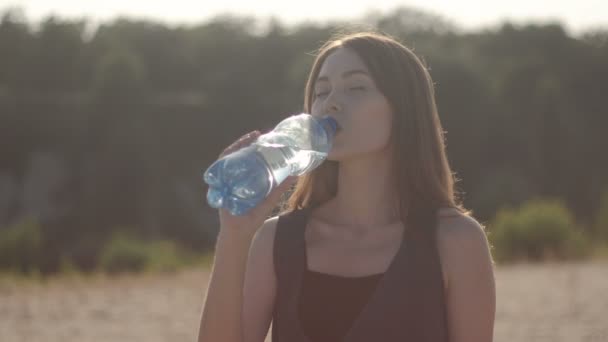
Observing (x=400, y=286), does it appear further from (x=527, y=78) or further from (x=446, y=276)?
(x=527, y=78)

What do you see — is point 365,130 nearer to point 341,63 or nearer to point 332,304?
point 341,63

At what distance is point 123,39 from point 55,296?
40.6 m

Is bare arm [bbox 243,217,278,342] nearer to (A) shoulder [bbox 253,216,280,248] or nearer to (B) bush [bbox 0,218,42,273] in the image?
(A) shoulder [bbox 253,216,280,248]

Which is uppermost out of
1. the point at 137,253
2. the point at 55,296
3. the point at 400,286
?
the point at 400,286

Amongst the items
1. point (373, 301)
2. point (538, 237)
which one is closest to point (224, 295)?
point (373, 301)

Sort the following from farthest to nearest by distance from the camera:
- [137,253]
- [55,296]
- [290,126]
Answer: [137,253], [55,296], [290,126]

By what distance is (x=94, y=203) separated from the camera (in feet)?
125

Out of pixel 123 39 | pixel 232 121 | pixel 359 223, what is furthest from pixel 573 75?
pixel 359 223

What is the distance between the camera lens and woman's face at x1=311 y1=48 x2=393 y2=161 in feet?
9.32

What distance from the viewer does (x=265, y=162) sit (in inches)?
110

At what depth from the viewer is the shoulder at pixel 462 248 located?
275 cm

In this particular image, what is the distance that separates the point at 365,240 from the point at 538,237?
46.7 ft

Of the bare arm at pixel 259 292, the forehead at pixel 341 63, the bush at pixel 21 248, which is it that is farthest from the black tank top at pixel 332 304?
the bush at pixel 21 248

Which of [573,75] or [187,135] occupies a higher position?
[573,75]
